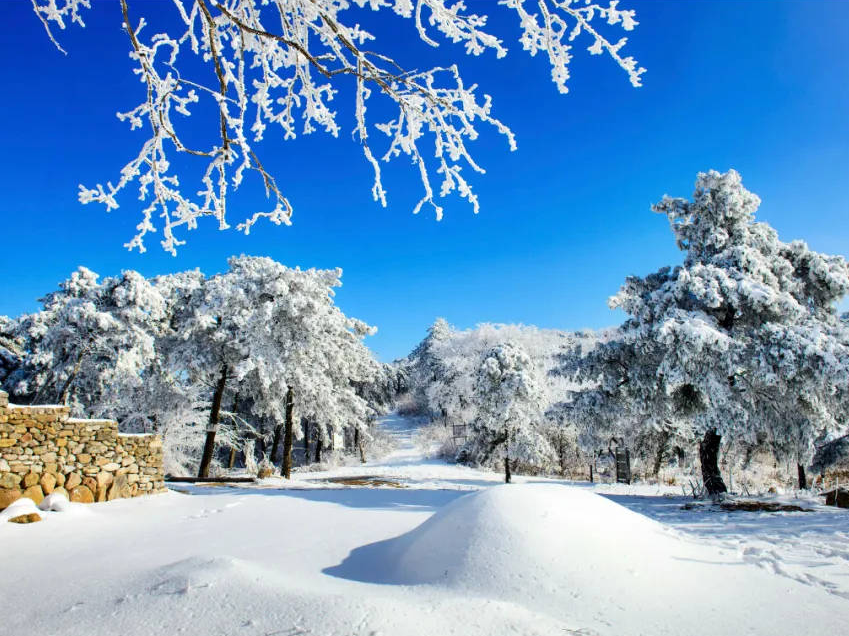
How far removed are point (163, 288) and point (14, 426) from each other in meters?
13.5

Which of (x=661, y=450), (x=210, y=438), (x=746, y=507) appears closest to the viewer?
(x=746, y=507)

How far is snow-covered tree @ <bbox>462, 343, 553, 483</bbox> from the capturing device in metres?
19.5

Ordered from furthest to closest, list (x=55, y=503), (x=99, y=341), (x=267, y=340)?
(x=99, y=341)
(x=267, y=340)
(x=55, y=503)

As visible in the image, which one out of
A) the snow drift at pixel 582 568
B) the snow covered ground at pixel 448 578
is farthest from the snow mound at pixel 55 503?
the snow drift at pixel 582 568

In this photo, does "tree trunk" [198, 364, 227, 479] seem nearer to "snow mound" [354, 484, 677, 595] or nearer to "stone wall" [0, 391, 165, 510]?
"stone wall" [0, 391, 165, 510]

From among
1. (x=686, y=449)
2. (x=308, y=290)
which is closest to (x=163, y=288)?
(x=308, y=290)

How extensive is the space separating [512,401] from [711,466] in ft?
28.0

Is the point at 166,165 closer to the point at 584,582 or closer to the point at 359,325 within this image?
the point at 584,582

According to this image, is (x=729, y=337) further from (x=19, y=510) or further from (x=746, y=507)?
(x=19, y=510)

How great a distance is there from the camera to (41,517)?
20.9 ft

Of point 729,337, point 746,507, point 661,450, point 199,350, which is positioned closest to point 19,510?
point 199,350

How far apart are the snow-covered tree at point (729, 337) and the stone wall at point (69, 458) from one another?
11.0 m

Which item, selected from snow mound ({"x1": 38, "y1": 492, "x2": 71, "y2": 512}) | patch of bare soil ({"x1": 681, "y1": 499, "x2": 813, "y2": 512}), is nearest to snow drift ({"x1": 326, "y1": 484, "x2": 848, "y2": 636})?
snow mound ({"x1": 38, "y1": 492, "x2": 71, "y2": 512})

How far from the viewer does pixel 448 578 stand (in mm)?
3182
